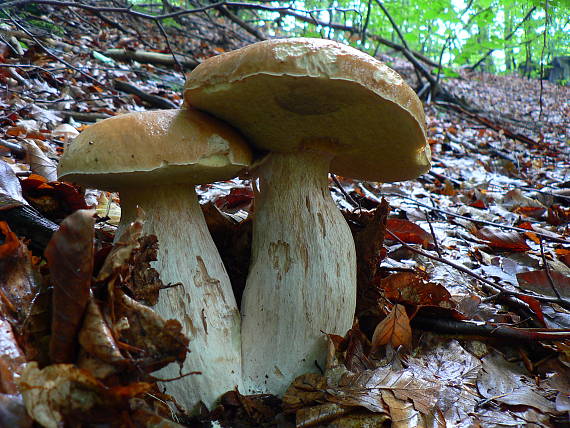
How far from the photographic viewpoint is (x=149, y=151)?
1.41 meters

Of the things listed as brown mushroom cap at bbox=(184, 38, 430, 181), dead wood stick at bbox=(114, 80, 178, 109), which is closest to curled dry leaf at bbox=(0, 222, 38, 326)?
brown mushroom cap at bbox=(184, 38, 430, 181)

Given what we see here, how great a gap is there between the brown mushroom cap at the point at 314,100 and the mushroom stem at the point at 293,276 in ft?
0.58

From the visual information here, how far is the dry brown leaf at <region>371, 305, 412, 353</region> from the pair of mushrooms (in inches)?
7.2

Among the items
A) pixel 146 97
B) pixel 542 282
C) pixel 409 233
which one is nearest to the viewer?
pixel 542 282

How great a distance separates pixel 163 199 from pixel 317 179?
71 cm

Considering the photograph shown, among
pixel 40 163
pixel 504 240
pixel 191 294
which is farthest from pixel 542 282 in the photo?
pixel 40 163

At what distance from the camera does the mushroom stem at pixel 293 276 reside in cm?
176

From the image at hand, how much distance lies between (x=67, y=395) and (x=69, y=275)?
0.93ft

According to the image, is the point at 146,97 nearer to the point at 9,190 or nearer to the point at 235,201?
the point at 235,201

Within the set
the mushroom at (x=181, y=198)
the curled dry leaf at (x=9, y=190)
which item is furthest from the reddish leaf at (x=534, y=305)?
the curled dry leaf at (x=9, y=190)

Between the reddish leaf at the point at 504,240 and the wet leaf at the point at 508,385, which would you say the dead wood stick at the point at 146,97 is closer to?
the reddish leaf at the point at 504,240

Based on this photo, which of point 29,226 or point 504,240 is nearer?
point 29,226

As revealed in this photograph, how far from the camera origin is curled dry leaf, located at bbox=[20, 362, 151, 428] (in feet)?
3.15

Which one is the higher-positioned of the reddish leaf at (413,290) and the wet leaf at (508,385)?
the reddish leaf at (413,290)
